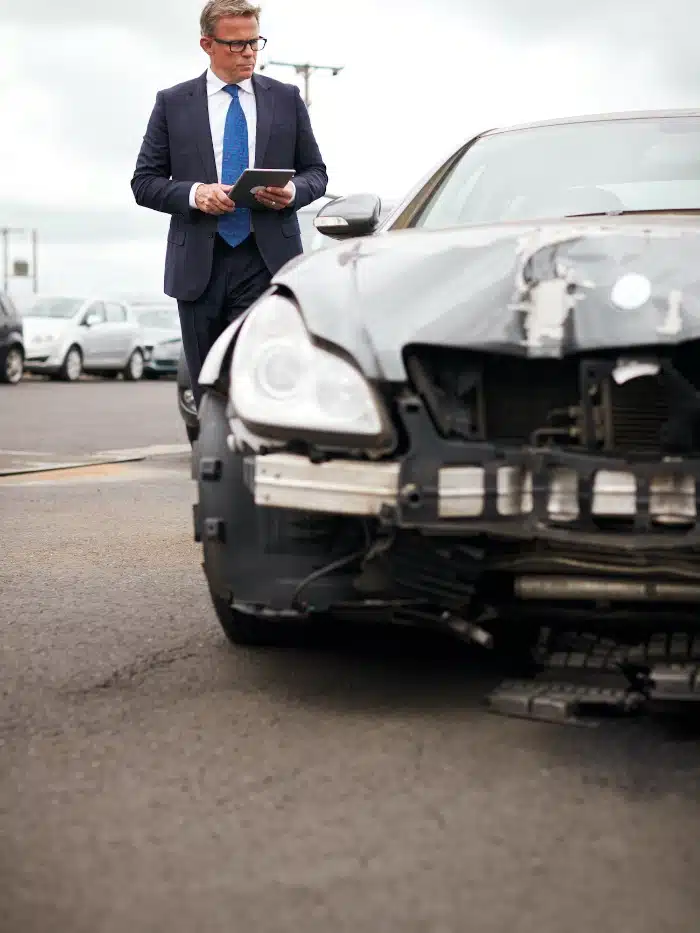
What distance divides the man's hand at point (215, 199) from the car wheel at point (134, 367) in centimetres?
2656

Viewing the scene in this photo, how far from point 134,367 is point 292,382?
29303 millimetres

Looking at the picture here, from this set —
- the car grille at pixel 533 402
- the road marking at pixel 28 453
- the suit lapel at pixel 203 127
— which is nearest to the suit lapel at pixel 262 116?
the suit lapel at pixel 203 127

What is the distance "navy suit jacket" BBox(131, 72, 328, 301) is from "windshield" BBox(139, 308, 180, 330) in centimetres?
2978

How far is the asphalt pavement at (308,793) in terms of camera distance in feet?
8.52

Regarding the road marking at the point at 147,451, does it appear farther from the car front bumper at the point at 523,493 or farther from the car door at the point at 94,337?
the car door at the point at 94,337

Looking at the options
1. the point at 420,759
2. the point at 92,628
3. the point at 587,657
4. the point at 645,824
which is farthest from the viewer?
the point at 92,628

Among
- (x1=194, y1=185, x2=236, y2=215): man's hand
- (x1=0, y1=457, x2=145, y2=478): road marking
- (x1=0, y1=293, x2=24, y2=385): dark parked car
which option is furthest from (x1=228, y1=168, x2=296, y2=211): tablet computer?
(x1=0, y1=293, x2=24, y2=385): dark parked car

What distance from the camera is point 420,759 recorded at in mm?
3443

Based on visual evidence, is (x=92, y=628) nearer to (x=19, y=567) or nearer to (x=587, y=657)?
(x=19, y=567)

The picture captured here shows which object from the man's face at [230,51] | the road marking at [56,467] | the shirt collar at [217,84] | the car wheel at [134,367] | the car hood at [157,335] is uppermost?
the man's face at [230,51]

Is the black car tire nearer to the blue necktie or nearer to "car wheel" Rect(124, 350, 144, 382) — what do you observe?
the blue necktie

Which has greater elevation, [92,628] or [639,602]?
[639,602]

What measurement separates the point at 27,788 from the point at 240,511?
0.88m

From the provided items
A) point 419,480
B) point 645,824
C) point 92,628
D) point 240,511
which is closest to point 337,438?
point 419,480
